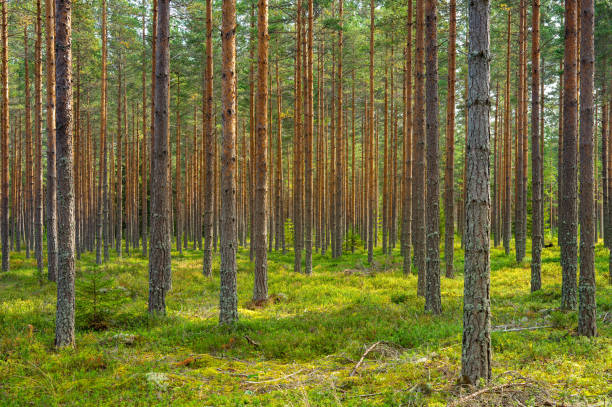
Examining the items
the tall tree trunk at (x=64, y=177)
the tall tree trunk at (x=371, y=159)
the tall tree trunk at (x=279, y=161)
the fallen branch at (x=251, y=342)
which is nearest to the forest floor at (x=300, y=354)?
the fallen branch at (x=251, y=342)

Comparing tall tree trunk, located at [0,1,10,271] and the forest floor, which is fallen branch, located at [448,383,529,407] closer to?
the forest floor

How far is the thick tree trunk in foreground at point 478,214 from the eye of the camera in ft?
16.4

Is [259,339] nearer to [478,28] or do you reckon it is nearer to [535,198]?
[478,28]

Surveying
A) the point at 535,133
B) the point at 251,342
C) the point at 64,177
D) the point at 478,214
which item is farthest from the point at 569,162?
the point at 64,177

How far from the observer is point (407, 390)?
515cm

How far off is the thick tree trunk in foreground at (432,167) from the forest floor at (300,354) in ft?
2.08

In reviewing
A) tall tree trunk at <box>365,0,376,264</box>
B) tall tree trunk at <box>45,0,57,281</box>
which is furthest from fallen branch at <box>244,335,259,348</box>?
tall tree trunk at <box>365,0,376,264</box>

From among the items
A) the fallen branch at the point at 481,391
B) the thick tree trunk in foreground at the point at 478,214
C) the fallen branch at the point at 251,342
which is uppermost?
the thick tree trunk in foreground at the point at 478,214

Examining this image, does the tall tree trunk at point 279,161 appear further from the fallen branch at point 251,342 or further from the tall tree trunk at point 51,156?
the fallen branch at point 251,342

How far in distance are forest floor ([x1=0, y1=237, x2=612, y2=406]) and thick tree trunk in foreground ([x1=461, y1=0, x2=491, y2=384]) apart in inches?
15.4

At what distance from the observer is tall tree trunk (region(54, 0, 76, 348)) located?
7305mm

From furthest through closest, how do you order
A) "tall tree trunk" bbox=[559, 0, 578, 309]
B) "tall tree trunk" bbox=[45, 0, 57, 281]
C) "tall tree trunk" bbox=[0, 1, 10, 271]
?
"tall tree trunk" bbox=[0, 1, 10, 271] → "tall tree trunk" bbox=[45, 0, 57, 281] → "tall tree trunk" bbox=[559, 0, 578, 309]

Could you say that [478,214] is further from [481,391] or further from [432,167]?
[432,167]

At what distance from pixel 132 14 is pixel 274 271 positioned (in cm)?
1598
